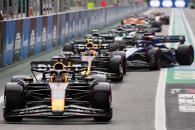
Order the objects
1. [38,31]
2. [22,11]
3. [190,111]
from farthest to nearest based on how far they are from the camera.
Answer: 1. [22,11]
2. [38,31]
3. [190,111]

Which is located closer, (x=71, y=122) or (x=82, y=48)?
(x=71, y=122)

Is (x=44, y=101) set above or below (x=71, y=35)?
above

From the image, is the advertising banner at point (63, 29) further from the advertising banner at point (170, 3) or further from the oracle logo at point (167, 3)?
the oracle logo at point (167, 3)

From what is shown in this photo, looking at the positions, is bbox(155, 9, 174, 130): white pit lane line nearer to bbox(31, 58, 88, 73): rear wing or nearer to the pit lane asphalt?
the pit lane asphalt

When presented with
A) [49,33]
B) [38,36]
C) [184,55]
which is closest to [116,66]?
[184,55]

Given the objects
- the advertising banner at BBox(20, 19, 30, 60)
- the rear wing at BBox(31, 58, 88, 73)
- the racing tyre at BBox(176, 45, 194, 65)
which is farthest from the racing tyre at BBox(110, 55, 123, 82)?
the advertising banner at BBox(20, 19, 30, 60)

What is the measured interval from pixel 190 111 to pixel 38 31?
15.1 metres

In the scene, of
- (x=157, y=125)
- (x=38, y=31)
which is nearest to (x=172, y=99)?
(x=157, y=125)

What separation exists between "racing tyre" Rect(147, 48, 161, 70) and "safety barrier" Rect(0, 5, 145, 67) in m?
4.09

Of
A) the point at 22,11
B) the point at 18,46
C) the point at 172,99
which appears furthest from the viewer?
the point at 22,11

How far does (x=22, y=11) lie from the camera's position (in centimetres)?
2962

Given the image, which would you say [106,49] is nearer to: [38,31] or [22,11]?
[38,31]

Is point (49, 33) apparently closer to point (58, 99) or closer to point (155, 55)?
point (155, 55)

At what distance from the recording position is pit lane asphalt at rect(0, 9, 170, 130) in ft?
37.2
